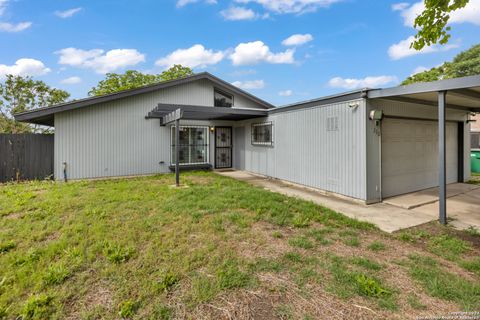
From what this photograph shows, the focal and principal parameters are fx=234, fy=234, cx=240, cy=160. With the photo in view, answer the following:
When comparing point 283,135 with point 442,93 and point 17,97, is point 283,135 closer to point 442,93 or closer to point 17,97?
point 442,93

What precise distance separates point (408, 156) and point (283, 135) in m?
3.55

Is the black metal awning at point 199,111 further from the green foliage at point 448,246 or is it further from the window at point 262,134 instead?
the green foliage at point 448,246

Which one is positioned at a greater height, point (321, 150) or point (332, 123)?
point (332, 123)

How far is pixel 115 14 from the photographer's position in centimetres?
921

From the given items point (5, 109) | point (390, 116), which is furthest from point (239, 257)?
point (5, 109)

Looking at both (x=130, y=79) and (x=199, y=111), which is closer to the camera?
(x=199, y=111)

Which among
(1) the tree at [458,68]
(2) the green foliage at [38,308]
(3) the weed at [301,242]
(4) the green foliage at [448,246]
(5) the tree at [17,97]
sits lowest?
(2) the green foliage at [38,308]

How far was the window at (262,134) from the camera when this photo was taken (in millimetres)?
8562

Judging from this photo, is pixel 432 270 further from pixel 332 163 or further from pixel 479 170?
pixel 479 170

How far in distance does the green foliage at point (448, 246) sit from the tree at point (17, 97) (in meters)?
21.9

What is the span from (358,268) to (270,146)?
6181 mm

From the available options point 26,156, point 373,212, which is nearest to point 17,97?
point 26,156

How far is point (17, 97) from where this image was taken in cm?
1677

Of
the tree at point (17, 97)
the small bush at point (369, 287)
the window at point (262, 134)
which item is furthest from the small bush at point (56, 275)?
the tree at point (17, 97)
